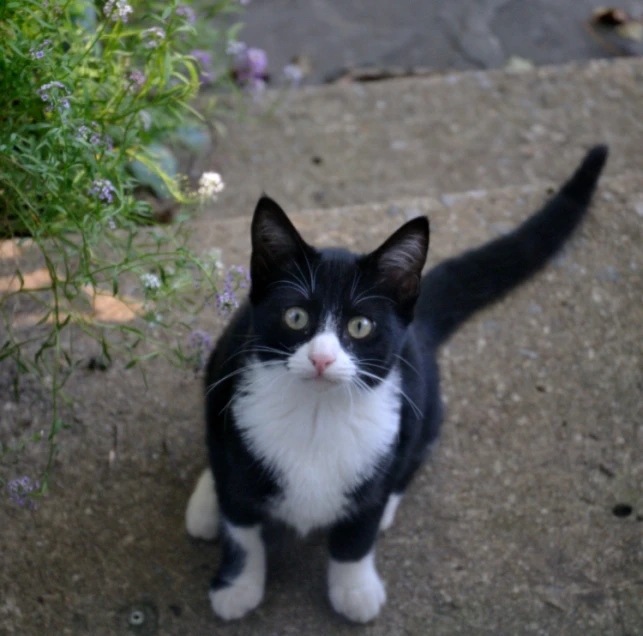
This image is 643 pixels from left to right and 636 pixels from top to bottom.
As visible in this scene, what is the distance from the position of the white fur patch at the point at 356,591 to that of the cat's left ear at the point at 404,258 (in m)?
0.59

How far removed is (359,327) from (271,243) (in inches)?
9.2

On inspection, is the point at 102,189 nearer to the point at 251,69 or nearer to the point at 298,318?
the point at 298,318

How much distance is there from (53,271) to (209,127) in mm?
1751

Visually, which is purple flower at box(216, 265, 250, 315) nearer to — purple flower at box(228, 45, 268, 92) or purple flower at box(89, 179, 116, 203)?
purple flower at box(89, 179, 116, 203)

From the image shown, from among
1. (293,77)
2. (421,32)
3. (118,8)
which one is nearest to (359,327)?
(118,8)

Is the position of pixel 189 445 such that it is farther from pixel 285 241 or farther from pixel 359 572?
pixel 285 241

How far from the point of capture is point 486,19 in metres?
4.13

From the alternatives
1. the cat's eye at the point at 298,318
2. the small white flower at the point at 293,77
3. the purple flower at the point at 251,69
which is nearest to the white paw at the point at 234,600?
the cat's eye at the point at 298,318

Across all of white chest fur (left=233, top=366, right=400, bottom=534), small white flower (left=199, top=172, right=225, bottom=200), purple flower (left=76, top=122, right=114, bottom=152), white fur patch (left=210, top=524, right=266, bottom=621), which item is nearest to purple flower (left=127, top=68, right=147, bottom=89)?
purple flower (left=76, top=122, right=114, bottom=152)

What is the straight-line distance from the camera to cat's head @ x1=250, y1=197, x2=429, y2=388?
1.63m

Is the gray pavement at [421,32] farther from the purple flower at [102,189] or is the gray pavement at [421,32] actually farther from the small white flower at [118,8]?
the purple flower at [102,189]

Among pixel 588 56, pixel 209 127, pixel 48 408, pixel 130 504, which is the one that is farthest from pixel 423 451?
pixel 588 56

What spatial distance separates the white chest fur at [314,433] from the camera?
1728mm

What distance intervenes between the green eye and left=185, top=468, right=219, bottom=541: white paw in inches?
21.9
